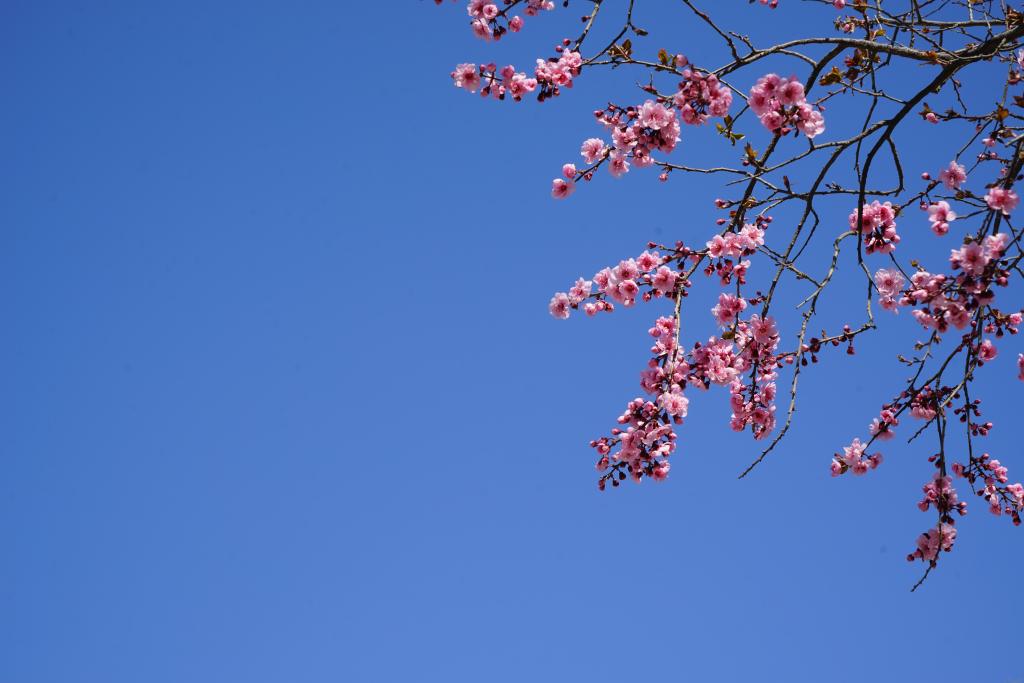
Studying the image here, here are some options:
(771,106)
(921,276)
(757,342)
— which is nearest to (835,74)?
(771,106)

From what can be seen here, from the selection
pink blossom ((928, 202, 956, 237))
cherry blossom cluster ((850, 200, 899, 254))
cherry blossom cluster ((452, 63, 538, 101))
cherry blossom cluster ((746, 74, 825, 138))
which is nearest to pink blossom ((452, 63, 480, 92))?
cherry blossom cluster ((452, 63, 538, 101))

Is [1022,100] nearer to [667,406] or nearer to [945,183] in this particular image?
[945,183]

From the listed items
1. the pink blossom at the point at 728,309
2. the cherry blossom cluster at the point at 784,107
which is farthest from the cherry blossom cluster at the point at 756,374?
the cherry blossom cluster at the point at 784,107

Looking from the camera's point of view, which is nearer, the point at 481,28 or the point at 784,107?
the point at 784,107

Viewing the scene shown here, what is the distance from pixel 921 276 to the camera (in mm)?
4664

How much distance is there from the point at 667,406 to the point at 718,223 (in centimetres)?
113

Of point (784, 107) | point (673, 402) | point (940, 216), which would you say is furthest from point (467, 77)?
point (940, 216)

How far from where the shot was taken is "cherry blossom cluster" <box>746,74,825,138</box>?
170 inches

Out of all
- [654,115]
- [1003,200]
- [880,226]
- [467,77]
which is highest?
[467,77]

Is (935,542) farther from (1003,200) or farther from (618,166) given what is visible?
(618,166)

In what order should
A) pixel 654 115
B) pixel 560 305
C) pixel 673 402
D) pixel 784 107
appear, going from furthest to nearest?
pixel 560 305 < pixel 654 115 < pixel 673 402 < pixel 784 107

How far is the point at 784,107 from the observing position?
435cm

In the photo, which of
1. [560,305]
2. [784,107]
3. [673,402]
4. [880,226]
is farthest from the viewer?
[560,305]

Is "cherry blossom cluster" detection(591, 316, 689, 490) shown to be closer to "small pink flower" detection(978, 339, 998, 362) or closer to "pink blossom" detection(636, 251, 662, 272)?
"pink blossom" detection(636, 251, 662, 272)
